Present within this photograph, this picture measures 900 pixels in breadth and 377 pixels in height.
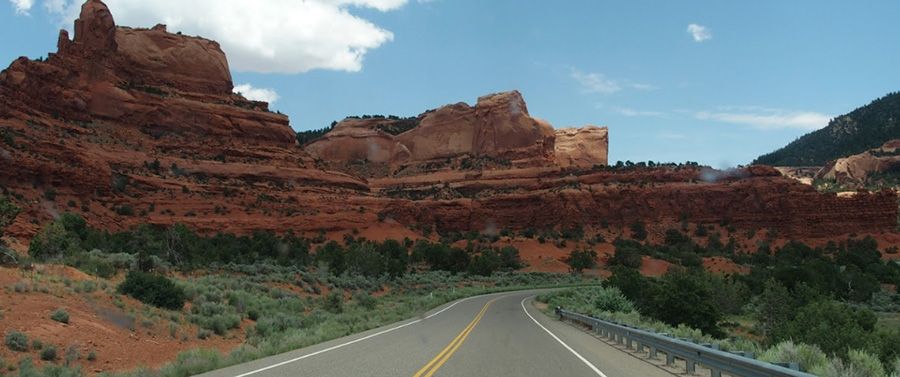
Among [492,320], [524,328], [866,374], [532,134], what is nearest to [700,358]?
[866,374]

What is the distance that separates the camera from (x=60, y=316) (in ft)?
54.4

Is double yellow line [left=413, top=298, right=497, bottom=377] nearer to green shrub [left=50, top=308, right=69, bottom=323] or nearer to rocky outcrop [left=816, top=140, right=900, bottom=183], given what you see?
green shrub [left=50, top=308, right=69, bottom=323]

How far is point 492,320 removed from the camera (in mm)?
28500

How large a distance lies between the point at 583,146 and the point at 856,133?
262ft

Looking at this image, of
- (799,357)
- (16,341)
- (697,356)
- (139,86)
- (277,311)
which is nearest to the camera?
(799,357)

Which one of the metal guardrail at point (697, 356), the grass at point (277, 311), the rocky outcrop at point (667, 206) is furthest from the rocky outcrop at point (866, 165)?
the metal guardrail at point (697, 356)

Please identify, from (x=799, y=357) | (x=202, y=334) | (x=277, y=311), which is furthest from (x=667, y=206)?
(x=799, y=357)

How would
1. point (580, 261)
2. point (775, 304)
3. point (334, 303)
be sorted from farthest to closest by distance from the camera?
1. point (580, 261)
2. point (775, 304)
3. point (334, 303)

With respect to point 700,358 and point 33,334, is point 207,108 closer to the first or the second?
point 33,334

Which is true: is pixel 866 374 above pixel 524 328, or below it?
above

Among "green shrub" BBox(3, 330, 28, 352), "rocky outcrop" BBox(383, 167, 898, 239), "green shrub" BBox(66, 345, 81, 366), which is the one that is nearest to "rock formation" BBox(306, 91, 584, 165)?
"rocky outcrop" BBox(383, 167, 898, 239)

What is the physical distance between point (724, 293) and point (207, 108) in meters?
67.7

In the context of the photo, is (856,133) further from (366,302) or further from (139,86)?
(366,302)

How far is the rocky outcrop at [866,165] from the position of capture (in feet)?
461
